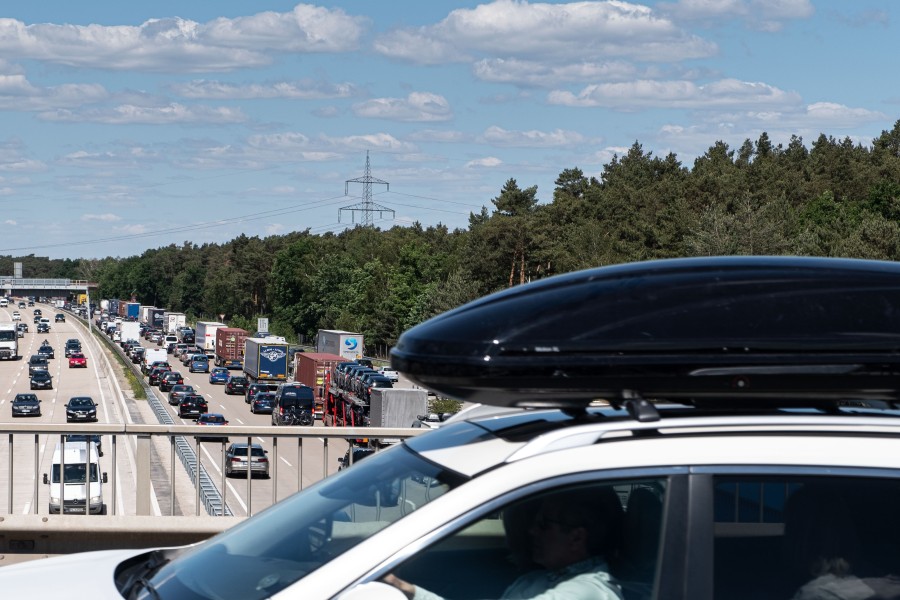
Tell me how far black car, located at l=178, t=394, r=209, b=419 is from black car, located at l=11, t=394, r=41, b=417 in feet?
23.4

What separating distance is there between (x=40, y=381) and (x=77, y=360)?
2778cm

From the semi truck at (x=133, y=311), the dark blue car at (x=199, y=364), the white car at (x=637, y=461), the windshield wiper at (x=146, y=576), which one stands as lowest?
the dark blue car at (x=199, y=364)

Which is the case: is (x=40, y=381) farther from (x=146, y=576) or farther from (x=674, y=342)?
(x=674, y=342)

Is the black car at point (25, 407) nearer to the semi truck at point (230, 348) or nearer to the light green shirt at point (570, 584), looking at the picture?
the semi truck at point (230, 348)

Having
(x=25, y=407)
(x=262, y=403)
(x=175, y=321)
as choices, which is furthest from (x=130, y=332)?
(x=25, y=407)

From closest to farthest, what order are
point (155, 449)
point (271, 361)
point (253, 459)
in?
1. point (155, 449)
2. point (253, 459)
3. point (271, 361)

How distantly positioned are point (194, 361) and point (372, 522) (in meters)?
106

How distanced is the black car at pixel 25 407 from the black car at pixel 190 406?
23.4 feet

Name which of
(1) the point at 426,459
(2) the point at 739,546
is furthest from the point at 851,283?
(1) the point at 426,459

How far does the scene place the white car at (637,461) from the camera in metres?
2.93

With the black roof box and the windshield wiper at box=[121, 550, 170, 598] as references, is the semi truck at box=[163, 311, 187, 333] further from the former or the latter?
the black roof box

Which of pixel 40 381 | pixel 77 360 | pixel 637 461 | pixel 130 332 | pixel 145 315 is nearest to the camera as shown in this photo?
pixel 637 461

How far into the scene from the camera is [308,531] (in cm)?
334

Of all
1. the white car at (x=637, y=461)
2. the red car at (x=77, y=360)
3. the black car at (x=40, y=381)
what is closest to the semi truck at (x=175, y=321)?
the red car at (x=77, y=360)
